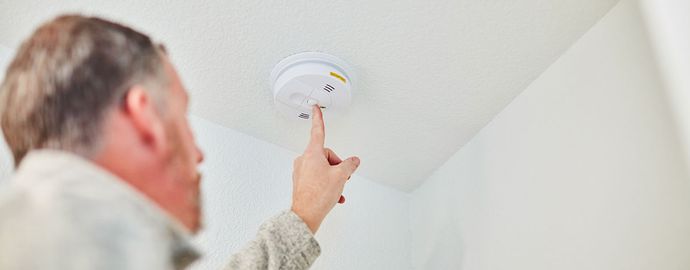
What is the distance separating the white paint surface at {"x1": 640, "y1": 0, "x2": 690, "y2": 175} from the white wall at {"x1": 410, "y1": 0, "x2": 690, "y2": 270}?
0.51 ft

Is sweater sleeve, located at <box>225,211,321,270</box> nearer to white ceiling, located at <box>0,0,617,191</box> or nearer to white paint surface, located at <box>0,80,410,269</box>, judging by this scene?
white paint surface, located at <box>0,80,410,269</box>

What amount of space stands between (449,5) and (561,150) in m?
0.29

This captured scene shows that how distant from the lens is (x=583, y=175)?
2.58 feet

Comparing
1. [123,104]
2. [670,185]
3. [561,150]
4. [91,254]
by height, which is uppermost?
[561,150]

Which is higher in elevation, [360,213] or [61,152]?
[360,213]

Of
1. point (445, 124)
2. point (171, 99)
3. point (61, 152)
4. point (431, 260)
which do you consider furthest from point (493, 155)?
point (61, 152)

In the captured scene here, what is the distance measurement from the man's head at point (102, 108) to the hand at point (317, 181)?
320 millimetres

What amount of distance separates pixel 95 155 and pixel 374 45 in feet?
1.86

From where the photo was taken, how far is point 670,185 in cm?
66


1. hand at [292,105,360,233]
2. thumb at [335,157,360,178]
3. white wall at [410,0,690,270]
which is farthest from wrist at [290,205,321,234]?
white wall at [410,0,690,270]

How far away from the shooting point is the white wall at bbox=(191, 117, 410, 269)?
3.22ft

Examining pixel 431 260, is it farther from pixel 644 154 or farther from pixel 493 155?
pixel 644 154

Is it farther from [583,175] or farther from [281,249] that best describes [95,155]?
[583,175]

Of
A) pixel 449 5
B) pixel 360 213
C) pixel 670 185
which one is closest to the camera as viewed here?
pixel 670 185
